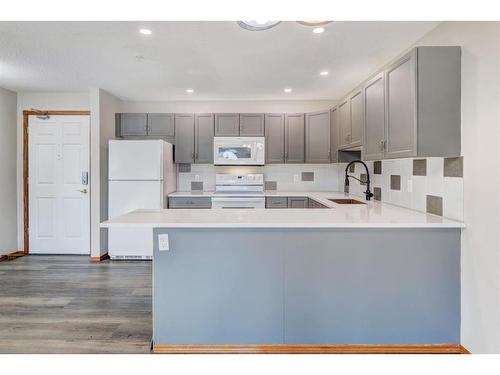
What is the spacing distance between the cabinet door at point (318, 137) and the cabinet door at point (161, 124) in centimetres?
198

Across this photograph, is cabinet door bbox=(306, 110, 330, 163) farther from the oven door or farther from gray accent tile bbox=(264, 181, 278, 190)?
the oven door

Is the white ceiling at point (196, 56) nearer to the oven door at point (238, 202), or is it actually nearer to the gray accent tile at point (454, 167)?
the gray accent tile at point (454, 167)

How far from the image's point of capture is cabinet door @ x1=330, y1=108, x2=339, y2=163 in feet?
14.4

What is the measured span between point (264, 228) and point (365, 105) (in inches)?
Answer: 65.4

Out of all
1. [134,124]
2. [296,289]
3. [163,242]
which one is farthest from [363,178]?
[134,124]

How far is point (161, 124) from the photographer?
16.2 ft

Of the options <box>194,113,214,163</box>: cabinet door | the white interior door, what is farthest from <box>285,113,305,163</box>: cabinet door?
the white interior door

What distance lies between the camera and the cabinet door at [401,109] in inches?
86.3

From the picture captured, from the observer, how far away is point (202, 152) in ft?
16.1

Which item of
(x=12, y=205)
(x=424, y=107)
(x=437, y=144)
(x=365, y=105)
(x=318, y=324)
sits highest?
(x=365, y=105)

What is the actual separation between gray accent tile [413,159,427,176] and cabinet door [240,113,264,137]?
245 cm

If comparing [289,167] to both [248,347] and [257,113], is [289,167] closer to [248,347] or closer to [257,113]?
[257,113]

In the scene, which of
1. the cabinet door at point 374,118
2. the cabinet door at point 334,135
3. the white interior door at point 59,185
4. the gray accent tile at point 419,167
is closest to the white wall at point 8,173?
the white interior door at point 59,185
